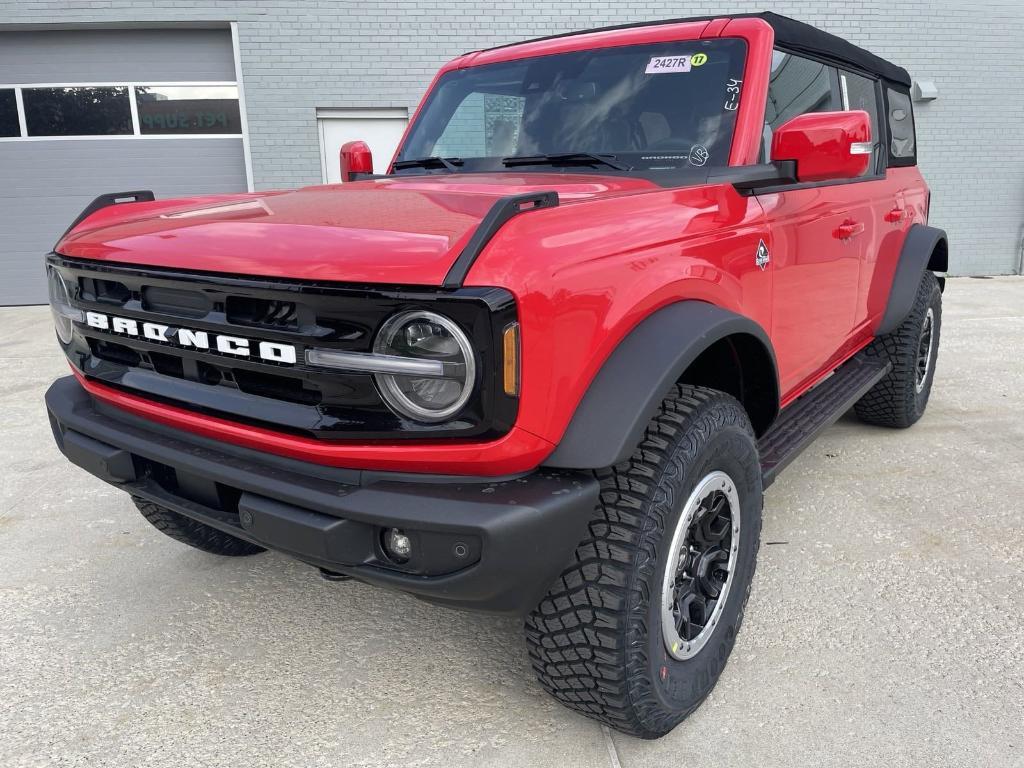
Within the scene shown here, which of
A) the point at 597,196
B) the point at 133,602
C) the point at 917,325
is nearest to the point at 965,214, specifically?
the point at 917,325

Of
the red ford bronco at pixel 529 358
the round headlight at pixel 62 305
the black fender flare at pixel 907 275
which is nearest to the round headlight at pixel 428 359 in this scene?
the red ford bronco at pixel 529 358

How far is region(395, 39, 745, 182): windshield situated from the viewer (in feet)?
8.03

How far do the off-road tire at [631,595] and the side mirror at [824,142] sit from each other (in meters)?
0.86

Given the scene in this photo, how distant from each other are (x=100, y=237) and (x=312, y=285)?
0.92 m

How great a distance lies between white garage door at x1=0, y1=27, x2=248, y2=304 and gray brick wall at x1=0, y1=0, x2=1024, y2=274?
347mm

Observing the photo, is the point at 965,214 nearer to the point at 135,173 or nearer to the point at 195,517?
the point at 135,173

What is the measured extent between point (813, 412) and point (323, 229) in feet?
7.03

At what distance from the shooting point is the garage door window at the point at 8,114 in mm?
9211

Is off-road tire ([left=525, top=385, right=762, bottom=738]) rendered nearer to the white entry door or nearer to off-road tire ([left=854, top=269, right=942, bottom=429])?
off-road tire ([left=854, top=269, right=942, bottom=429])

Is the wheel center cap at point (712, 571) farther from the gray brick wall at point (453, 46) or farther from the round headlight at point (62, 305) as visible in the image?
→ the gray brick wall at point (453, 46)

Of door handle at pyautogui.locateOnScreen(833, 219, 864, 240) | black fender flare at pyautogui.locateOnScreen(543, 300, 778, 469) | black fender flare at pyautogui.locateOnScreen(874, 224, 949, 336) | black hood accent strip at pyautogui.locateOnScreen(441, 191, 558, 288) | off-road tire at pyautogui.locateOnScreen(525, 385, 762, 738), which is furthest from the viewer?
black fender flare at pyautogui.locateOnScreen(874, 224, 949, 336)

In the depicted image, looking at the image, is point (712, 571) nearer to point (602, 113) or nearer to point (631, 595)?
point (631, 595)

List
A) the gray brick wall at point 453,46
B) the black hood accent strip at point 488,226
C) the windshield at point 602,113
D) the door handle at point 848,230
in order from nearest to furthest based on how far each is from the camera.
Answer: the black hood accent strip at point 488,226 → the windshield at point 602,113 → the door handle at point 848,230 → the gray brick wall at point 453,46

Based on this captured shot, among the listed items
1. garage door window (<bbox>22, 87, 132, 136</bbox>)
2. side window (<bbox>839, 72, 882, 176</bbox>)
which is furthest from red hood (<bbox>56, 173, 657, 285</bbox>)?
garage door window (<bbox>22, 87, 132, 136</bbox>)
